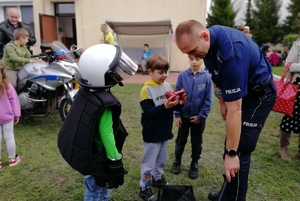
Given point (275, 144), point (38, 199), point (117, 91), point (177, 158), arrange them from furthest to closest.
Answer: point (117, 91) < point (275, 144) < point (177, 158) < point (38, 199)

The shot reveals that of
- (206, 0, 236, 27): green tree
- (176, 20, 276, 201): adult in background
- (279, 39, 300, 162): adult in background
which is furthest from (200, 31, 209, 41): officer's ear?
(206, 0, 236, 27): green tree

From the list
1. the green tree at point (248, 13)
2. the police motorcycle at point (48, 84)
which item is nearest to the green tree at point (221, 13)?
the green tree at point (248, 13)

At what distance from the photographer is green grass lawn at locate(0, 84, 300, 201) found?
106 inches

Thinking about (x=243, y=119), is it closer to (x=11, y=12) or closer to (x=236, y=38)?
(x=236, y=38)

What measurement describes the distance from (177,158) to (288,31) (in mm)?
34252

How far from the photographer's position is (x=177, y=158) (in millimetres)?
3145

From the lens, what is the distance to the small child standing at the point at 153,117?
242cm

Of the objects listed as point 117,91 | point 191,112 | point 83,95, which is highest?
point 83,95

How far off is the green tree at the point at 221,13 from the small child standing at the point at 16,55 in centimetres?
2418

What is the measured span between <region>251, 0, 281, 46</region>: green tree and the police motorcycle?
95.9 feet

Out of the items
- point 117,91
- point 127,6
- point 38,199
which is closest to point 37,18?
point 127,6

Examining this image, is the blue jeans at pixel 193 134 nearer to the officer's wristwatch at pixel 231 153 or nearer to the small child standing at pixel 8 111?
the officer's wristwatch at pixel 231 153

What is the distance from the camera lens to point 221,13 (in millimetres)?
26859

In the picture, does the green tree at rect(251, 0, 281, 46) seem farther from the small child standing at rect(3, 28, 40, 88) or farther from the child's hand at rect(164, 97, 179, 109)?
the child's hand at rect(164, 97, 179, 109)
